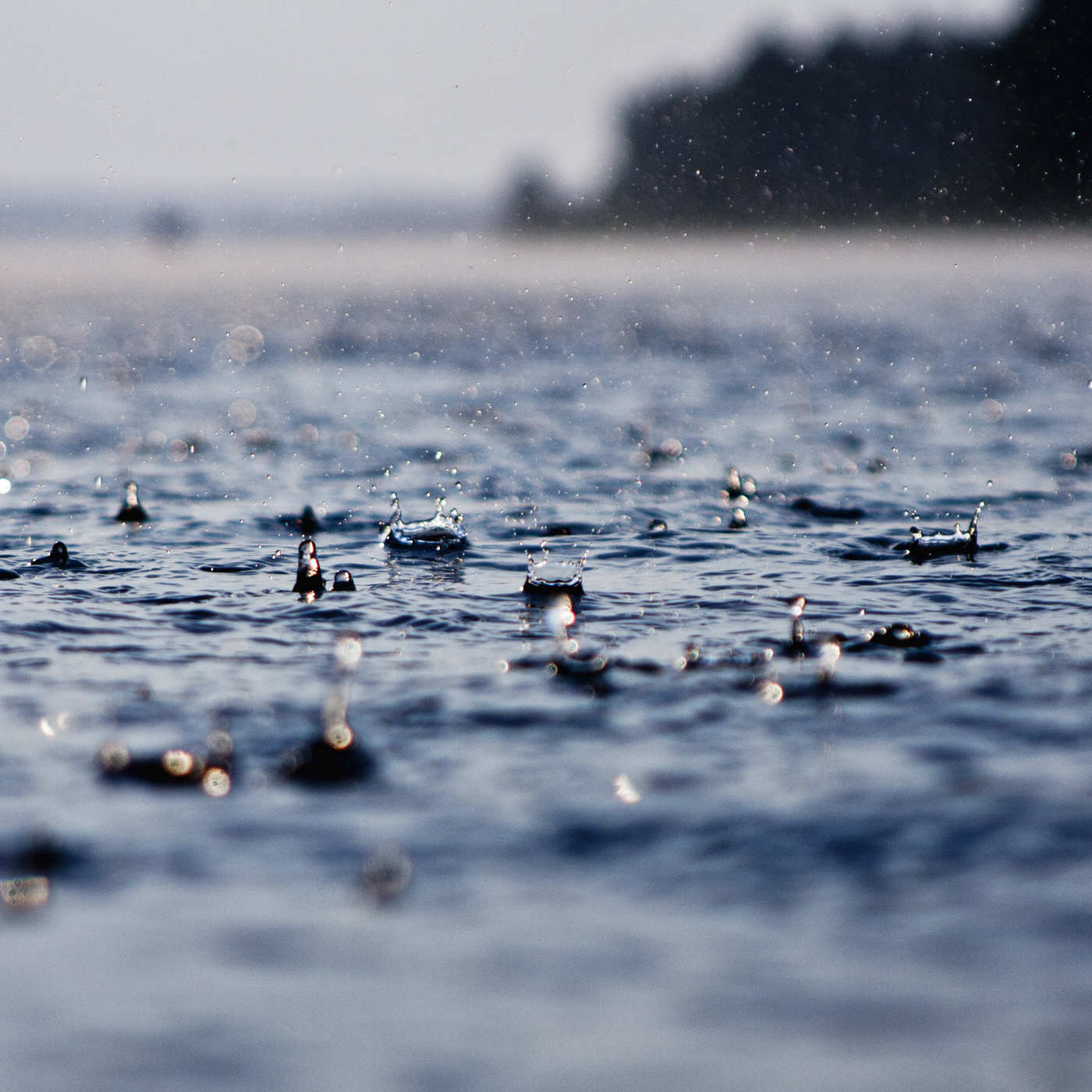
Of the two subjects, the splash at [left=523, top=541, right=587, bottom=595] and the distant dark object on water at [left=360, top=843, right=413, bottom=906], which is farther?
the splash at [left=523, top=541, right=587, bottom=595]

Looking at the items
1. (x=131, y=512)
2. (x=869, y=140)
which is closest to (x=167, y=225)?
(x=869, y=140)

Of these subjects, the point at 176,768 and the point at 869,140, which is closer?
the point at 176,768

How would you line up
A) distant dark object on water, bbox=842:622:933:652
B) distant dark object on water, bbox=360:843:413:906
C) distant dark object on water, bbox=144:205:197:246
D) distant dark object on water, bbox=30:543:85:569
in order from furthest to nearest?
distant dark object on water, bbox=144:205:197:246 < distant dark object on water, bbox=30:543:85:569 < distant dark object on water, bbox=842:622:933:652 < distant dark object on water, bbox=360:843:413:906

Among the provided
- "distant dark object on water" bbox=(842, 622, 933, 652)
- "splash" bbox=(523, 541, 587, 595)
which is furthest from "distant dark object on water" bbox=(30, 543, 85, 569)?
"distant dark object on water" bbox=(842, 622, 933, 652)

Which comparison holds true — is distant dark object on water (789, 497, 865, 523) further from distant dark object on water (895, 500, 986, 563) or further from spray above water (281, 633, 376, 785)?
spray above water (281, 633, 376, 785)

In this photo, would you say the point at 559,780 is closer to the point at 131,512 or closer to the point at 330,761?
the point at 330,761

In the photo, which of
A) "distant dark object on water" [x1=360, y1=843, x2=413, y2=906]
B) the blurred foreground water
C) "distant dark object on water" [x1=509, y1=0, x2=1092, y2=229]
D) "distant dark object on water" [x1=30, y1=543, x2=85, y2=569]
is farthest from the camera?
"distant dark object on water" [x1=509, y1=0, x2=1092, y2=229]
